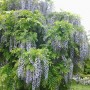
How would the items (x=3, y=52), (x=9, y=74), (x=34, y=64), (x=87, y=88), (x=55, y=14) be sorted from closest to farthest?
(x=34, y=64) → (x=9, y=74) → (x=3, y=52) → (x=55, y=14) → (x=87, y=88)

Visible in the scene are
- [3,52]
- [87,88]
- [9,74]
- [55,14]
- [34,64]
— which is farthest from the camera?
[87,88]

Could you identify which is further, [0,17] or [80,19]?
[80,19]

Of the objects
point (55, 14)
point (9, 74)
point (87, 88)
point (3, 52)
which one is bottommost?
point (87, 88)

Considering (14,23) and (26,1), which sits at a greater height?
(26,1)

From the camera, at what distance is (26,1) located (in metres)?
10.1

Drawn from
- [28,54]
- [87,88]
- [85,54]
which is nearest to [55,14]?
[85,54]

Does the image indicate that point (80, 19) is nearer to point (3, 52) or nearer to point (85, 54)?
point (85, 54)

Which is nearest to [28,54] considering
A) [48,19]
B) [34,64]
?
[34,64]

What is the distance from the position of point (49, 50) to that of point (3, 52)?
1660 mm

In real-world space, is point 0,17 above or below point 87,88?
above

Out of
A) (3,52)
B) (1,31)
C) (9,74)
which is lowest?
(9,74)

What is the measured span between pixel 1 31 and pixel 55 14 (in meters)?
2.16

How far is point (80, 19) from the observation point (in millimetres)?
10055

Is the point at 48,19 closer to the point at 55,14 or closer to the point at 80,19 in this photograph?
the point at 55,14
